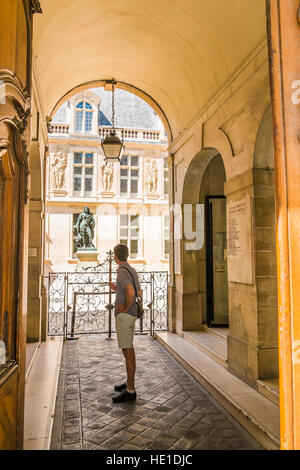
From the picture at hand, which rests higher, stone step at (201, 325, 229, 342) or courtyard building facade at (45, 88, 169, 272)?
courtyard building facade at (45, 88, 169, 272)

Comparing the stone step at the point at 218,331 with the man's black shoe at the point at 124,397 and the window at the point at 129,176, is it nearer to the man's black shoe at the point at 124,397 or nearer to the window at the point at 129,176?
the man's black shoe at the point at 124,397

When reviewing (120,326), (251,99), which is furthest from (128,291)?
(251,99)

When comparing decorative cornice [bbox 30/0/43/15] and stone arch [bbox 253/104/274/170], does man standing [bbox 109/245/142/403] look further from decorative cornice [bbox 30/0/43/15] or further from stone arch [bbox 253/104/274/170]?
decorative cornice [bbox 30/0/43/15]

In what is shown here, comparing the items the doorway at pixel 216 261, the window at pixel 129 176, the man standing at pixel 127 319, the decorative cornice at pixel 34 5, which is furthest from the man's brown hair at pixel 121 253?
the window at pixel 129 176

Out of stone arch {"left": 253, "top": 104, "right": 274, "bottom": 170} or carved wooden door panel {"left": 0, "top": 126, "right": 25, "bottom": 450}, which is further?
stone arch {"left": 253, "top": 104, "right": 274, "bottom": 170}

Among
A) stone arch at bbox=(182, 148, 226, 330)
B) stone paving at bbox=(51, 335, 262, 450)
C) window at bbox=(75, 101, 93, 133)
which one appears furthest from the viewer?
window at bbox=(75, 101, 93, 133)

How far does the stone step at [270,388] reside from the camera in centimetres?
358

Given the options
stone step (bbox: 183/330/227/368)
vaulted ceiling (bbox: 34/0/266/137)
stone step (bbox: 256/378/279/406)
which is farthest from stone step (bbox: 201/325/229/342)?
vaulted ceiling (bbox: 34/0/266/137)

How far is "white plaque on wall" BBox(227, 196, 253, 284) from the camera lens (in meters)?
4.32

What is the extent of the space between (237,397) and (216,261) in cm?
344

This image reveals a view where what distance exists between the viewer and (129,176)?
22062 mm

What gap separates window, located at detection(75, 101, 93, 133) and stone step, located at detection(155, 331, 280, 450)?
1860 centimetres

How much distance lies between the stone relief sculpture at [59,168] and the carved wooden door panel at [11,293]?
62.1 ft

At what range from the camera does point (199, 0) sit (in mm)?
4387
